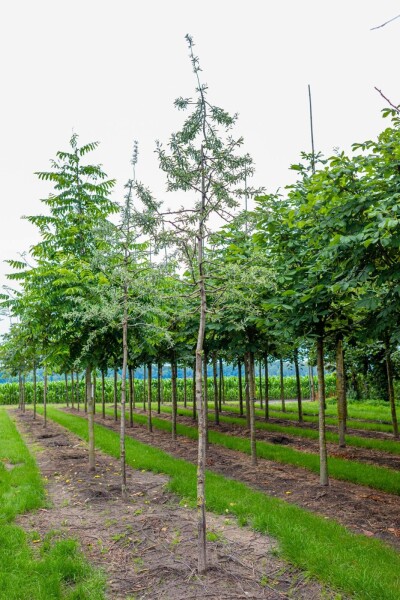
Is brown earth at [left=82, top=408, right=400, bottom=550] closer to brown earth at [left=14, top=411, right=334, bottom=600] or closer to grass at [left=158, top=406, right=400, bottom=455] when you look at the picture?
brown earth at [left=14, top=411, right=334, bottom=600]

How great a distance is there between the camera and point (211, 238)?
614cm

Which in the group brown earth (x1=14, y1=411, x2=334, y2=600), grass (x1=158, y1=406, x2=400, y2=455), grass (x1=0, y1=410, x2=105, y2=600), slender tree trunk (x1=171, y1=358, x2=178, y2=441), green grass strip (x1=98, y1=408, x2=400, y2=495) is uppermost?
slender tree trunk (x1=171, y1=358, x2=178, y2=441)

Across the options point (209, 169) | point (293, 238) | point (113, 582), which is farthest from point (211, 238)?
point (113, 582)

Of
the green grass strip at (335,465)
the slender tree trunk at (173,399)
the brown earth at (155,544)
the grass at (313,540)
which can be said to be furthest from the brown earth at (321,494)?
the slender tree trunk at (173,399)

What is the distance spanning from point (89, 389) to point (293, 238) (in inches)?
236

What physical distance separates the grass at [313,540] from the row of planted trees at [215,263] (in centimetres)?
116

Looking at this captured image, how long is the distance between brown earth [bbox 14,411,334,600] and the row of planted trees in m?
0.43

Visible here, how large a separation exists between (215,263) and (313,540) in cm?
360

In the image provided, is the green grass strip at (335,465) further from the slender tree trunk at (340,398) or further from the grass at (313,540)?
the grass at (313,540)

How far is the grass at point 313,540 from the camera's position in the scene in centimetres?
443

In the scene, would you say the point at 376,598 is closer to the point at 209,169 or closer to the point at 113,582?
the point at 113,582

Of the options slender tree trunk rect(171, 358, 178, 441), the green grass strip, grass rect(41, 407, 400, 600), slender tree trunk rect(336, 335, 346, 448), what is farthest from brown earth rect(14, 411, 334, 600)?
slender tree trunk rect(336, 335, 346, 448)

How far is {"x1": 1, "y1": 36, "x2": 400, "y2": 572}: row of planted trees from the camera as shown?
5520 millimetres

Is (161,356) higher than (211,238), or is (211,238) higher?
(211,238)
